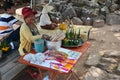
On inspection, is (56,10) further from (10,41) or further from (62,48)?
(62,48)

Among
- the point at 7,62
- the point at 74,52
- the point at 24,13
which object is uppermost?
the point at 24,13

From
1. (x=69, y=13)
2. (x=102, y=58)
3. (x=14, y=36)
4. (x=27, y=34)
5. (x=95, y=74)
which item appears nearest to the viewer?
(x=27, y=34)

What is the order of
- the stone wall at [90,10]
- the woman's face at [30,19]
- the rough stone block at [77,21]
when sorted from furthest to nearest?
the stone wall at [90,10] < the rough stone block at [77,21] < the woman's face at [30,19]

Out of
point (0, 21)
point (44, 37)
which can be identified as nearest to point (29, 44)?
point (44, 37)

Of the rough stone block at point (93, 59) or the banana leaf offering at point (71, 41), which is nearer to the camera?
the banana leaf offering at point (71, 41)

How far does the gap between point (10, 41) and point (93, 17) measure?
4131mm

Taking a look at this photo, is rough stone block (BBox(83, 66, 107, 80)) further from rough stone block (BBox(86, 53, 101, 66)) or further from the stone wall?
the stone wall

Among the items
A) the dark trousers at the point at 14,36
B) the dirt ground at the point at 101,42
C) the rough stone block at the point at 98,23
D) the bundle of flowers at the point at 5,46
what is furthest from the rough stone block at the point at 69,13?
the bundle of flowers at the point at 5,46

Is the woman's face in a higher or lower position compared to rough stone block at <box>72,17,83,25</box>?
higher

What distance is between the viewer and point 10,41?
3.56 m

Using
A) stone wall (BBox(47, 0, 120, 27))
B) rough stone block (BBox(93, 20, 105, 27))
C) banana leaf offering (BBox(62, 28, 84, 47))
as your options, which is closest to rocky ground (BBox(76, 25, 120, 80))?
rough stone block (BBox(93, 20, 105, 27))

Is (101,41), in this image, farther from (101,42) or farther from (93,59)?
(93,59)

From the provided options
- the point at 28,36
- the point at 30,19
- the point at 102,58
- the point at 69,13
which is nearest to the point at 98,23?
the point at 69,13

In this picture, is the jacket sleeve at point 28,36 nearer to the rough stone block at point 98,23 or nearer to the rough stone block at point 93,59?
the rough stone block at point 93,59
